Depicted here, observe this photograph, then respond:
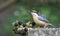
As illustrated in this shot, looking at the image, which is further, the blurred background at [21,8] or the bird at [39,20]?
the blurred background at [21,8]

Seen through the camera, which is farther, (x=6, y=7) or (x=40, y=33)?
(x=6, y=7)

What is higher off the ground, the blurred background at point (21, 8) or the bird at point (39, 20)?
the blurred background at point (21, 8)

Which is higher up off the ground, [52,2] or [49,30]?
[52,2]

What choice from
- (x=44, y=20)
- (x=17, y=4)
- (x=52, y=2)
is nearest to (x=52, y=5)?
(x=52, y=2)

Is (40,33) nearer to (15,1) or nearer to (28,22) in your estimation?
(28,22)

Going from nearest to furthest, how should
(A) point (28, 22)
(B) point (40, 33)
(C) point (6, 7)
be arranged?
(B) point (40, 33), (A) point (28, 22), (C) point (6, 7)

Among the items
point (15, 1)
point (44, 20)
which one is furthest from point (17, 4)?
point (44, 20)

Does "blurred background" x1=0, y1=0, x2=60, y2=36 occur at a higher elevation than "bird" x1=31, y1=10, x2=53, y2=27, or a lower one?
higher

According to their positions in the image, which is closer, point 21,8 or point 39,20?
point 39,20

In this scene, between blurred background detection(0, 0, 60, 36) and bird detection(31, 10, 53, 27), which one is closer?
bird detection(31, 10, 53, 27)

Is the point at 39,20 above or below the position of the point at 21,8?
below

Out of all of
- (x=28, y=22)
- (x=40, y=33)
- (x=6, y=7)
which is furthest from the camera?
(x=6, y=7)

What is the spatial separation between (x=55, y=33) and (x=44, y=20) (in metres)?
0.39

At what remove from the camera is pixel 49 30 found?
4258mm
